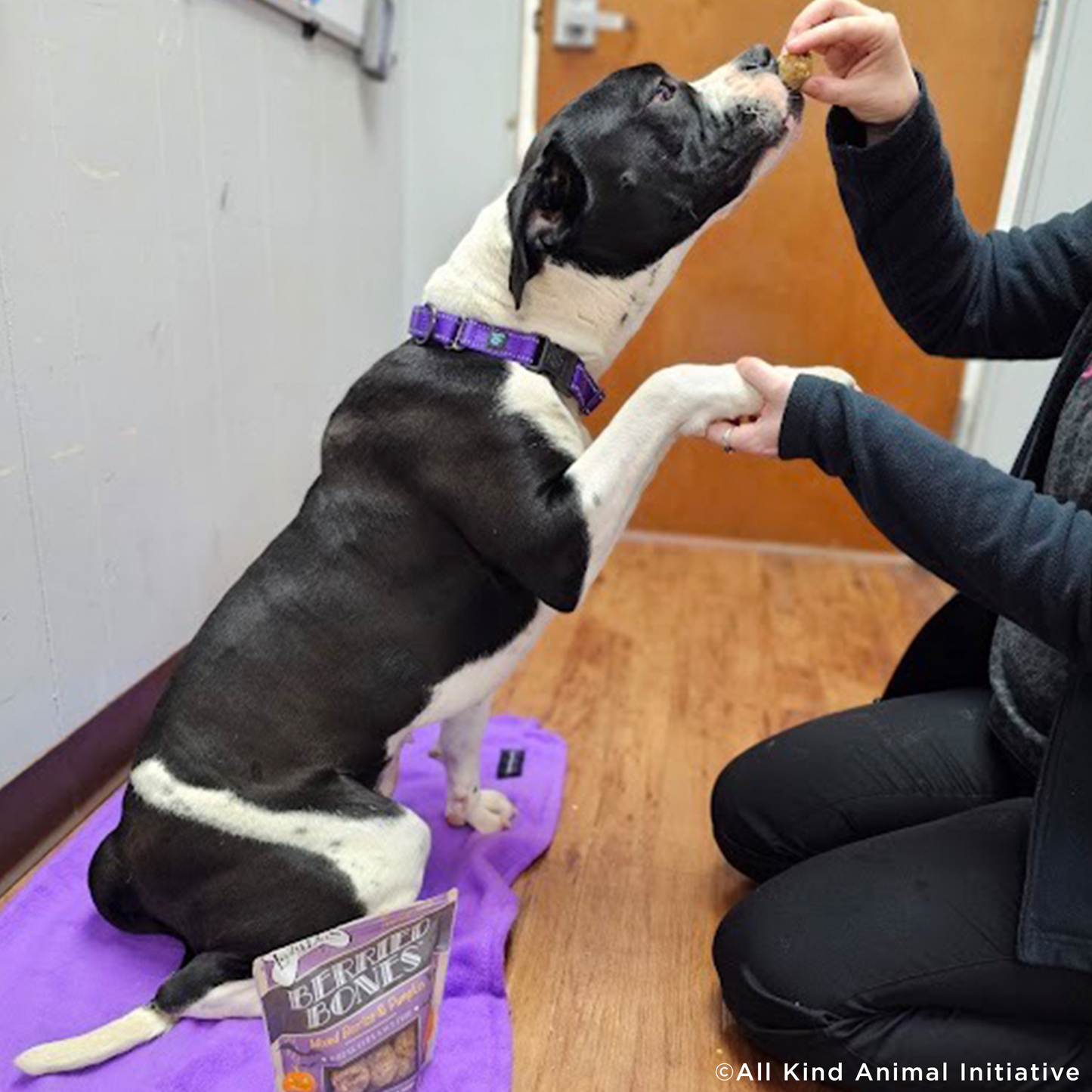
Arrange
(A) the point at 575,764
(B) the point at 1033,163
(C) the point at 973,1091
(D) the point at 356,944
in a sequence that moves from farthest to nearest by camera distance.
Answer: (B) the point at 1033,163 < (A) the point at 575,764 < (C) the point at 973,1091 < (D) the point at 356,944

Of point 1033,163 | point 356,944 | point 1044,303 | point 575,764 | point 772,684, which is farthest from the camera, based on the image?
point 1033,163

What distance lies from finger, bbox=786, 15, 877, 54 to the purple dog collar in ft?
1.70

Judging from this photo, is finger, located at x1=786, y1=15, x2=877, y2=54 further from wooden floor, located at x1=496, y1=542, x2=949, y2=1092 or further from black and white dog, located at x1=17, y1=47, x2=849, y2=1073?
wooden floor, located at x1=496, y1=542, x2=949, y2=1092

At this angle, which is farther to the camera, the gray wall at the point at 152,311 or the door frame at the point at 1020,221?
the door frame at the point at 1020,221

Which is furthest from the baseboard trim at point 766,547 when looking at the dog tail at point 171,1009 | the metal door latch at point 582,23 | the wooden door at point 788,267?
the dog tail at point 171,1009

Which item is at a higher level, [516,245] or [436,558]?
[516,245]

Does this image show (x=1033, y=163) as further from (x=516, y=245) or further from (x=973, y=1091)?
(x=973, y=1091)

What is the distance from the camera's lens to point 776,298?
3.36 m

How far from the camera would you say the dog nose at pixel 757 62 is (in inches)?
54.2

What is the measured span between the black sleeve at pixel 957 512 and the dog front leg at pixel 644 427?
11 centimetres

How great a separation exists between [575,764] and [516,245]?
121 cm

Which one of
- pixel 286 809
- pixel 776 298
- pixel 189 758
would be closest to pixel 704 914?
pixel 286 809

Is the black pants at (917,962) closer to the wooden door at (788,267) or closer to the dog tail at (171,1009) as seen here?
the dog tail at (171,1009)

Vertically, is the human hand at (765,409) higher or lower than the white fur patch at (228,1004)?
higher
